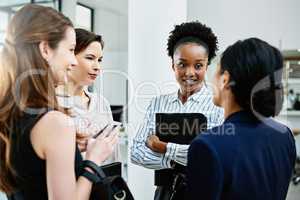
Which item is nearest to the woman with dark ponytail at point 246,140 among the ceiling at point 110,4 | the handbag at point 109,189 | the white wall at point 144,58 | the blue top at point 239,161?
the blue top at point 239,161

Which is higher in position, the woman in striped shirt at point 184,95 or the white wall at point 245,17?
the white wall at point 245,17

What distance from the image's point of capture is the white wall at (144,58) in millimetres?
1955

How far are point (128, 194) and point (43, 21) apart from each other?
22.6 inches

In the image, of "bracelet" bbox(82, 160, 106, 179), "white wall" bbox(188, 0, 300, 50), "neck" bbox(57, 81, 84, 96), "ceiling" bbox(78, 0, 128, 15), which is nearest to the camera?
"bracelet" bbox(82, 160, 106, 179)

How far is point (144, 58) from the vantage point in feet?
6.48

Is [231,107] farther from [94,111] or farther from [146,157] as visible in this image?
[94,111]

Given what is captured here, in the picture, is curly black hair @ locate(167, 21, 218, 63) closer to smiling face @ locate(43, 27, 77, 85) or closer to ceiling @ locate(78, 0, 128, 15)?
smiling face @ locate(43, 27, 77, 85)

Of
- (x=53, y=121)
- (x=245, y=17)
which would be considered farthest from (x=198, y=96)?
(x=245, y=17)

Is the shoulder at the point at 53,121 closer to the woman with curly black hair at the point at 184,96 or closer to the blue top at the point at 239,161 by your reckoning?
the blue top at the point at 239,161

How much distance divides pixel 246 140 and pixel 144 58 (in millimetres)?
1213

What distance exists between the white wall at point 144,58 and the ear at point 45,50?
3.59 feet

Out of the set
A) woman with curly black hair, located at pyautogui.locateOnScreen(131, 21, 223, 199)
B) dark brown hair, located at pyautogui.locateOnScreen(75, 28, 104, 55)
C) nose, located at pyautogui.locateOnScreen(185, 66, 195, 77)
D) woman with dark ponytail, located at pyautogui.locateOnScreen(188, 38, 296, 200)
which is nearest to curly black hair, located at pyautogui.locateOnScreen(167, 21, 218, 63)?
woman with curly black hair, located at pyautogui.locateOnScreen(131, 21, 223, 199)

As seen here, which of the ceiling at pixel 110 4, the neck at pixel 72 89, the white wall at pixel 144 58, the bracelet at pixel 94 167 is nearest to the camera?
the bracelet at pixel 94 167

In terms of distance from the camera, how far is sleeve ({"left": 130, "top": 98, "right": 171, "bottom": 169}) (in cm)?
145
